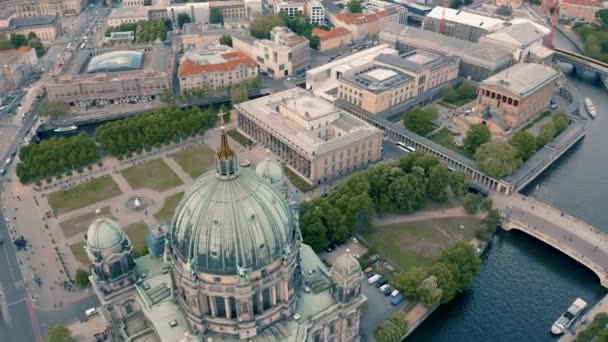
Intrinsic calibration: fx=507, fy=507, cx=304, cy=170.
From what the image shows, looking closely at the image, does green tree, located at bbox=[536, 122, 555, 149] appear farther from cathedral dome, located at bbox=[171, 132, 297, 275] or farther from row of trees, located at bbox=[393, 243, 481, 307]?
cathedral dome, located at bbox=[171, 132, 297, 275]

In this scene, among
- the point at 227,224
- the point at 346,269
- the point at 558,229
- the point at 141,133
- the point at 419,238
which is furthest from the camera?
the point at 141,133

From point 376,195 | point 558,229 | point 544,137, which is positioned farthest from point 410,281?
point 544,137

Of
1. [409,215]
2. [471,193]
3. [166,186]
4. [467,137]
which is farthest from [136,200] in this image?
[467,137]

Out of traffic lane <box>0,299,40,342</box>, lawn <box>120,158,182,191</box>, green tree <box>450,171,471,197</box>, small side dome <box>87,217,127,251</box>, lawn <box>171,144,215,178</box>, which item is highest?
small side dome <box>87,217,127,251</box>

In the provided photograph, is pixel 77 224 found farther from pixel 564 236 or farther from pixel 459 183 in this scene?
pixel 564 236

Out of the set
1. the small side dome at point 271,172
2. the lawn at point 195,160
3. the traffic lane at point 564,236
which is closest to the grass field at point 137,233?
the lawn at point 195,160

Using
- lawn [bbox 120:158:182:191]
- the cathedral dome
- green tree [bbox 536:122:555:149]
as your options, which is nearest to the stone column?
the cathedral dome

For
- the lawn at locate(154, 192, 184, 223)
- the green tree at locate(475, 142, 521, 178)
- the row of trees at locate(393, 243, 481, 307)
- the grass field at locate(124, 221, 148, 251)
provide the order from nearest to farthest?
the row of trees at locate(393, 243, 481, 307) → the grass field at locate(124, 221, 148, 251) → the lawn at locate(154, 192, 184, 223) → the green tree at locate(475, 142, 521, 178)
